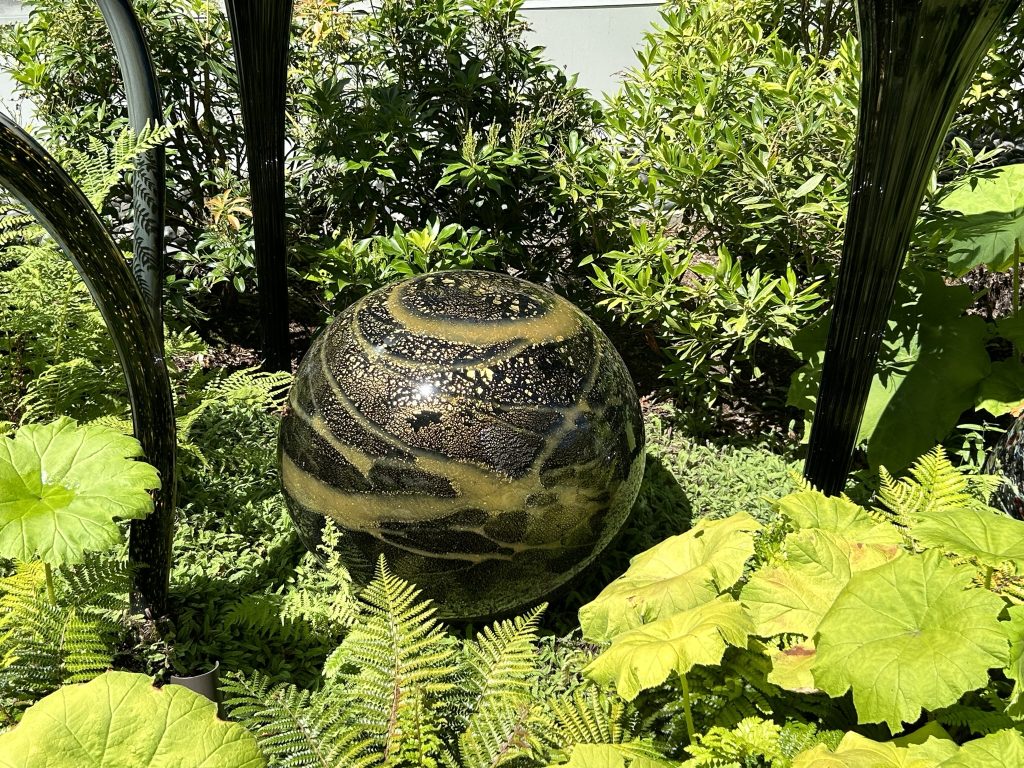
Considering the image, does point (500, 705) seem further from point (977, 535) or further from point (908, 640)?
point (977, 535)

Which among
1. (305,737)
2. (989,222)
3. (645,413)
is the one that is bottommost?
(645,413)

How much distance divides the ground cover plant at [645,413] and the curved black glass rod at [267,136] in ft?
0.66

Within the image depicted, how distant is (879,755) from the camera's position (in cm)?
167

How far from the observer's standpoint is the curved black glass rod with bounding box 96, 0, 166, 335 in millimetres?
2830

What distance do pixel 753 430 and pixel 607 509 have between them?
5.48ft

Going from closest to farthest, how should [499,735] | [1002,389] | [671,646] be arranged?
Result: 1. [671,646]
2. [499,735]
3. [1002,389]

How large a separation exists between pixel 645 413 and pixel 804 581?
2.07 metres

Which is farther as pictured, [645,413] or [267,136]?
[645,413]

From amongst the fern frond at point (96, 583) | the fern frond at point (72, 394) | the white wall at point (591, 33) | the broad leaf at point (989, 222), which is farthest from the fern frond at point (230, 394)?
the white wall at point (591, 33)

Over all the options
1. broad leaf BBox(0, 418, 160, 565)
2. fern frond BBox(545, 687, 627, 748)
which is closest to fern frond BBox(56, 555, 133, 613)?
broad leaf BBox(0, 418, 160, 565)

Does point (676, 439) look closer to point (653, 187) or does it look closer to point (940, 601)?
point (653, 187)

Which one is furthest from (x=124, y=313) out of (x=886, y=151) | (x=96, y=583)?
(x=886, y=151)

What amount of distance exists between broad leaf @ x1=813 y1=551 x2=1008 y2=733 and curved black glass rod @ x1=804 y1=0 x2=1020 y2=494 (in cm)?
99

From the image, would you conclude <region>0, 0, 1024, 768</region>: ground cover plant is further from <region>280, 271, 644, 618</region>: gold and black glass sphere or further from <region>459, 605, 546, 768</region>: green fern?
<region>280, 271, 644, 618</region>: gold and black glass sphere
